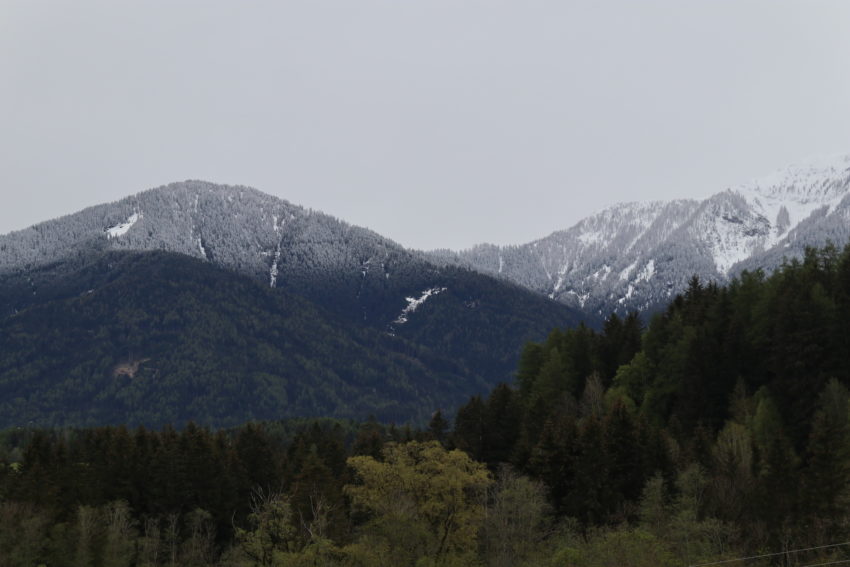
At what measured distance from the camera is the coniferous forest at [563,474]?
242ft

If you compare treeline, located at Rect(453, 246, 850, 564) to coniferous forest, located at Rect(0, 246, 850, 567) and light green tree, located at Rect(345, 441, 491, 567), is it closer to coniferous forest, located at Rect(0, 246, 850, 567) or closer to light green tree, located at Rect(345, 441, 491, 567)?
coniferous forest, located at Rect(0, 246, 850, 567)

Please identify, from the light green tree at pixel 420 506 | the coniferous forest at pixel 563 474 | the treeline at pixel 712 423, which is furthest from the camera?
the treeline at pixel 712 423

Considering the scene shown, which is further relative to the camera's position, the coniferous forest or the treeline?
the treeline

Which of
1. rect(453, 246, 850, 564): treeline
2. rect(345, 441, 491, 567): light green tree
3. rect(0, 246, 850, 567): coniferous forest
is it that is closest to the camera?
rect(345, 441, 491, 567): light green tree

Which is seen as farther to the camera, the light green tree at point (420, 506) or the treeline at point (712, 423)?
the treeline at point (712, 423)

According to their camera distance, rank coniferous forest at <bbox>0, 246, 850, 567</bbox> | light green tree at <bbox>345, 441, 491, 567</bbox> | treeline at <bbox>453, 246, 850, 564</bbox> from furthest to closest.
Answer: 1. treeline at <bbox>453, 246, 850, 564</bbox>
2. coniferous forest at <bbox>0, 246, 850, 567</bbox>
3. light green tree at <bbox>345, 441, 491, 567</bbox>

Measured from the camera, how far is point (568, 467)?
102562 millimetres

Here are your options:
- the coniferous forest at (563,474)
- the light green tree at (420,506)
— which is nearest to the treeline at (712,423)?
the coniferous forest at (563,474)

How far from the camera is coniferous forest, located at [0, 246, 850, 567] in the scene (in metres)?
73.9

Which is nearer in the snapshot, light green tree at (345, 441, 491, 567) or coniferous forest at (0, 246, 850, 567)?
light green tree at (345, 441, 491, 567)

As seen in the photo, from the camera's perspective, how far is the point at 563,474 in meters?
103

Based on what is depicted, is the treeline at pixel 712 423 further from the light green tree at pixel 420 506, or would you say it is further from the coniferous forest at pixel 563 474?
the light green tree at pixel 420 506

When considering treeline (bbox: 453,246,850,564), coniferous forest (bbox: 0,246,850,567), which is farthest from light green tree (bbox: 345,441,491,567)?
treeline (bbox: 453,246,850,564)

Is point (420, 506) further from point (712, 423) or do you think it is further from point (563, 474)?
point (712, 423)
